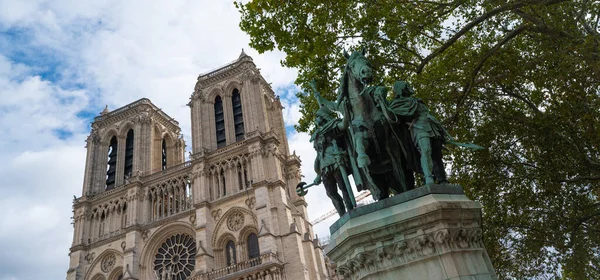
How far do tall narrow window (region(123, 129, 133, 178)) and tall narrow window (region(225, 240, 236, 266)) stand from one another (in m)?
12.2

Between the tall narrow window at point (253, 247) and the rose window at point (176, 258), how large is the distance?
4.25 m

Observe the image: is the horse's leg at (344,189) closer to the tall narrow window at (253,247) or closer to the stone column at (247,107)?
the tall narrow window at (253,247)

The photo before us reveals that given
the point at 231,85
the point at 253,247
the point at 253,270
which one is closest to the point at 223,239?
the point at 253,247

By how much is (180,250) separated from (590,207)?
1012 inches

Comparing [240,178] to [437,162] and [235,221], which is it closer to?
[235,221]

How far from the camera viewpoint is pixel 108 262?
32.6 meters

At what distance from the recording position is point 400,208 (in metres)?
4.47

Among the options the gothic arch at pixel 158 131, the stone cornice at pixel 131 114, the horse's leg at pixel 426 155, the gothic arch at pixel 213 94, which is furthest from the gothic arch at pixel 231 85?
the horse's leg at pixel 426 155

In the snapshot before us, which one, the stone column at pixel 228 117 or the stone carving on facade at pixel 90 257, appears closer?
the stone carving on facade at pixel 90 257

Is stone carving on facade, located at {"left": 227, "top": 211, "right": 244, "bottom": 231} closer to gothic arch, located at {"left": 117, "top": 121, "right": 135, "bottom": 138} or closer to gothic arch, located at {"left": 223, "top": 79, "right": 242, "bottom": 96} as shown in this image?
gothic arch, located at {"left": 223, "top": 79, "right": 242, "bottom": 96}

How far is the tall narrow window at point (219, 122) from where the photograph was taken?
34.1 metres

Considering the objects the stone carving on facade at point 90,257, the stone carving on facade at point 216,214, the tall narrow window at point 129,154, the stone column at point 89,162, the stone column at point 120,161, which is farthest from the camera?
the tall narrow window at point 129,154

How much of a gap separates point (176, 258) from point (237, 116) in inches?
433

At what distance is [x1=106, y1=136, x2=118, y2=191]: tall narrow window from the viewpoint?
37.4 metres
